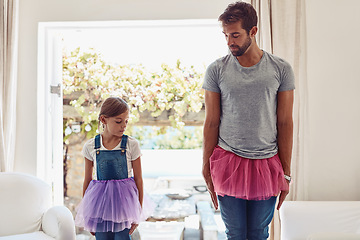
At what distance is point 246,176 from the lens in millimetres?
1422

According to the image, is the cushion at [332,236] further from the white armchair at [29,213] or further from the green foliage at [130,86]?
the green foliage at [130,86]

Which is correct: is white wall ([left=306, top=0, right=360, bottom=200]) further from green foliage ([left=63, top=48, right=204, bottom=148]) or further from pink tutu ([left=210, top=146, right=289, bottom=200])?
pink tutu ([left=210, top=146, right=289, bottom=200])

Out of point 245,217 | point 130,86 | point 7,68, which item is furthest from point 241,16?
point 7,68

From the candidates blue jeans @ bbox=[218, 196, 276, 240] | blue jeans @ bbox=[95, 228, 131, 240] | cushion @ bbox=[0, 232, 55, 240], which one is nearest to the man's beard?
blue jeans @ bbox=[218, 196, 276, 240]

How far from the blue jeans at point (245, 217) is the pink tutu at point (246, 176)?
36mm

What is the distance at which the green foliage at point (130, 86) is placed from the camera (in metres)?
2.97

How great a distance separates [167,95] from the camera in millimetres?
2967

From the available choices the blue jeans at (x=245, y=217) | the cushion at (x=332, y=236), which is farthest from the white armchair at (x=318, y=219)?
the blue jeans at (x=245, y=217)

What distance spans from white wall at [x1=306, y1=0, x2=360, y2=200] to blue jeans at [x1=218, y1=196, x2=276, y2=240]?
1278 mm

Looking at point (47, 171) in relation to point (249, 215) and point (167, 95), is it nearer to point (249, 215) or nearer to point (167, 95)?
point (167, 95)

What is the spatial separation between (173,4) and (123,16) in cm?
39

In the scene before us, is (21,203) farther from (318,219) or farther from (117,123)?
(318,219)

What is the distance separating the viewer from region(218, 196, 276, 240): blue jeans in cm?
144

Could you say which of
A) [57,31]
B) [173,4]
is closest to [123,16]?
[173,4]
